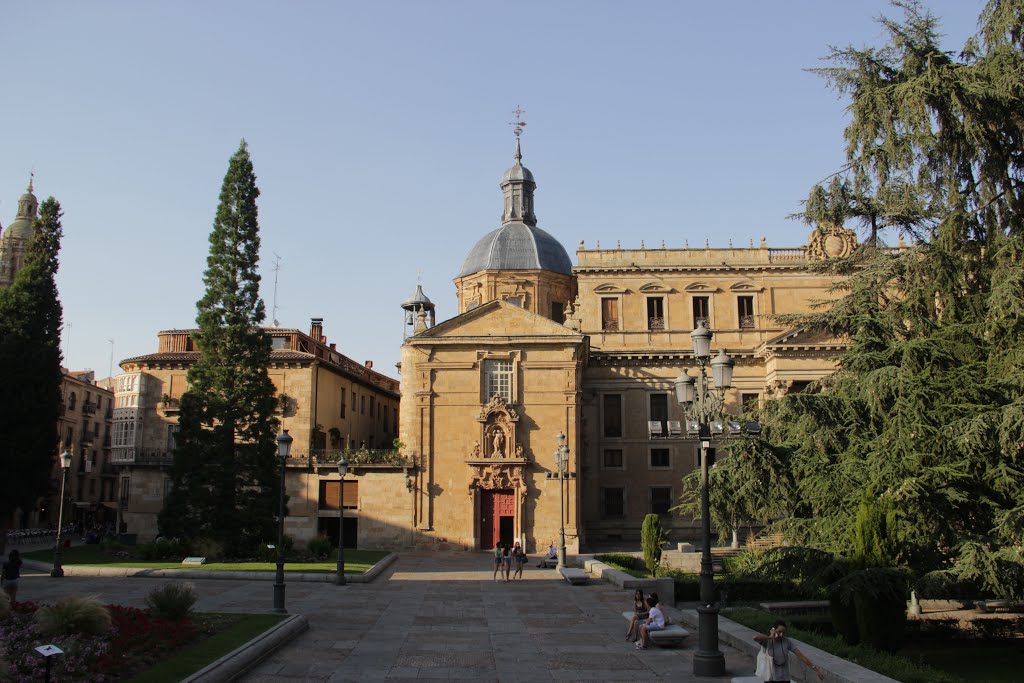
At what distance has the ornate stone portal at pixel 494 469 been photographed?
1660 inches

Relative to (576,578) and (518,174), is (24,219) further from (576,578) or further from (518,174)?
(576,578)

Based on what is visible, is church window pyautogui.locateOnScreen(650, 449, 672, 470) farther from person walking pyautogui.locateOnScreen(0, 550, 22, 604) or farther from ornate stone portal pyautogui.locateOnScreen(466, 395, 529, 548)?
person walking pyautogui.locateOnScreen(0, 550, 22, 604)

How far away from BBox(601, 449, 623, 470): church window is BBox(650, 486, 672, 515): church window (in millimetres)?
2151

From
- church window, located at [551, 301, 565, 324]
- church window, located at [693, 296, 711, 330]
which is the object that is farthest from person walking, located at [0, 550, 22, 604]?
church window, located at [551, 301, 565, 324]

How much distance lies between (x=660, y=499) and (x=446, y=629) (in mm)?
29151

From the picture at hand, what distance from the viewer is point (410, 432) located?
146ft

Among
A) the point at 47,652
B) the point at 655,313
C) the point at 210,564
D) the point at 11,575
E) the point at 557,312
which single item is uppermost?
the point at 557,312

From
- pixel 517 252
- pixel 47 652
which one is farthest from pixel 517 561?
pixel 517 252

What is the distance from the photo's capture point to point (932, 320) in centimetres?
2323

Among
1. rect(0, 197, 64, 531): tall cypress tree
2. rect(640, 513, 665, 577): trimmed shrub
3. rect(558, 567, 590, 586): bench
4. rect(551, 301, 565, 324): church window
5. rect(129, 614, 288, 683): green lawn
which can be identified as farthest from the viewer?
rect(551, 301, 565, 324): church window

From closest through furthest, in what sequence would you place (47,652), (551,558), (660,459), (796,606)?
(47,652) < (796,606) < (551,558) < (660,459)

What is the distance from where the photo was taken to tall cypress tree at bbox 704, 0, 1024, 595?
20.2 metres

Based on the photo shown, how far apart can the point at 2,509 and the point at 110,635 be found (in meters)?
32.8

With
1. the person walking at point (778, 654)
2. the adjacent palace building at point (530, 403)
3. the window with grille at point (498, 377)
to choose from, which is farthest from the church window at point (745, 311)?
the person walking at point (778, 654)
